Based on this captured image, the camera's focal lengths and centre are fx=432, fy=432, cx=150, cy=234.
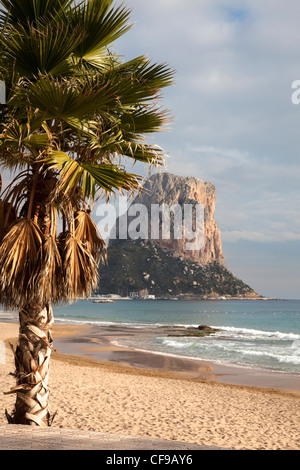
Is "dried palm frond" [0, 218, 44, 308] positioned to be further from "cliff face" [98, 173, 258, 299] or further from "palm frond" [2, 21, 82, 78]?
"cliff face" [98, 173, 258, 299]

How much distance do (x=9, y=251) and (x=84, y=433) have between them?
2.41 m

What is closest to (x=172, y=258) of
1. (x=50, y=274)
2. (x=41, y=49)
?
(x=50, y=274)

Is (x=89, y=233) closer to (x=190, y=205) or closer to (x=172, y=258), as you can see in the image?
(x=172, y=258)

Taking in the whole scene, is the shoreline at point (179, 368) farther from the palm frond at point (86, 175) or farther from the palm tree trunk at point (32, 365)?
the palm frond at point (86, 175)

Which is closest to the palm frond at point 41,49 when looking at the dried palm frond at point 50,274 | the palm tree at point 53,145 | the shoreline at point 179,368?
the palm tree at point 53,145

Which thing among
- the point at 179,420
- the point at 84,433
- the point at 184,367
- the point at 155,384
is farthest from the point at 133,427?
the point at 184,367

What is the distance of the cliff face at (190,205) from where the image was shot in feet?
543

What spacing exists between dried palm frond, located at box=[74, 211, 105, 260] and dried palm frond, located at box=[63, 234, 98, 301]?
6.6 inches

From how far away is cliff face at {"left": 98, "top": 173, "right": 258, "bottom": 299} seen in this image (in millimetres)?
150000

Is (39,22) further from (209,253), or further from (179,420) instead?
(209,253)

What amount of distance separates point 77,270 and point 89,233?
0.66 meters

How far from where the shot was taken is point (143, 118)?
594cm

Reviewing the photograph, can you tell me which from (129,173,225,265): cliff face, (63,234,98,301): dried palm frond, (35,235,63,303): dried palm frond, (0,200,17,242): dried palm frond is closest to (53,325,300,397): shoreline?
(63,234,98,301): dried palm frond

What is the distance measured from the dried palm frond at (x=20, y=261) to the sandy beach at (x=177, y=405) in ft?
13.6
